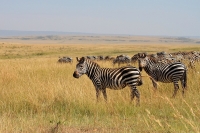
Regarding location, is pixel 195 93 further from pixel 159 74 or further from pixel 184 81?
pixel 159 74

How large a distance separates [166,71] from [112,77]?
2478 millimetres

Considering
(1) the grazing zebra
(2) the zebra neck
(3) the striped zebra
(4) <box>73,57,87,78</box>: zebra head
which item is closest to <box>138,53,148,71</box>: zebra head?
(1) the grazing zebra

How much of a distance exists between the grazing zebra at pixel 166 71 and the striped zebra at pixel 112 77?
4.74 ft

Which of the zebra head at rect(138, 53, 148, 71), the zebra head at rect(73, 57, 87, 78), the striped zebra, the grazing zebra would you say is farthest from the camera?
the zebra head at rect(138, 53, 148, 71)

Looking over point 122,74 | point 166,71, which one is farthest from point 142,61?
point 122,74

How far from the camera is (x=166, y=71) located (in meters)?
10.8

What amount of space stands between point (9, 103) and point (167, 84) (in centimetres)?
589

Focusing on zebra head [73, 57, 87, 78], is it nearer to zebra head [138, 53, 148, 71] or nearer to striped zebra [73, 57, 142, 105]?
striped zebra [73, 57, 142, 105]

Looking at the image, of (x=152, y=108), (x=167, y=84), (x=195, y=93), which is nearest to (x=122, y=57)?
(x=167, y=84)

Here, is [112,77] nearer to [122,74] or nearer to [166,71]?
[122,74]

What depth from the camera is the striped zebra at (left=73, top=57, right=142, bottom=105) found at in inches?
354

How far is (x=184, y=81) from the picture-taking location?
1061 cm

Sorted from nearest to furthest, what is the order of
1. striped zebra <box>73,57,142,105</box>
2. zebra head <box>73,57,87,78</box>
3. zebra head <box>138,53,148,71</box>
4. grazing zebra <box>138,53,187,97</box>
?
striped zebra <box>73,57,142,105</box> < zebra head <box>73,57,87,78</box> < grazing zebra <box>138,53,187,97</box> < zebra head <box>138,53,148,71</box>

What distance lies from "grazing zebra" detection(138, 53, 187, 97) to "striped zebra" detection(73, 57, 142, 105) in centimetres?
145
